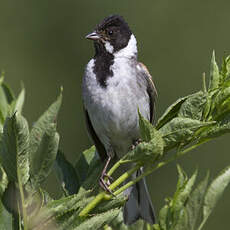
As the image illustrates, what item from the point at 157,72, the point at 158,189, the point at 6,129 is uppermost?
the point at 6,129

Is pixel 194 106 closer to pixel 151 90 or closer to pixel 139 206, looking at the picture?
pixel 139 206

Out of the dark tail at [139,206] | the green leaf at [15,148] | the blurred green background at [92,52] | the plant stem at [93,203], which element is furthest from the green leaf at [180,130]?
the blurred green background at [92,52]

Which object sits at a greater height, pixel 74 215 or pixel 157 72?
pixel 74 215

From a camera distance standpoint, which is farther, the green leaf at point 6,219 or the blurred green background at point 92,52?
the blurred green background at point 92,52

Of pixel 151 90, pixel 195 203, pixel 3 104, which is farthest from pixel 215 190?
pixel 151 90

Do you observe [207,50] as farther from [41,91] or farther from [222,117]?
[222,117]

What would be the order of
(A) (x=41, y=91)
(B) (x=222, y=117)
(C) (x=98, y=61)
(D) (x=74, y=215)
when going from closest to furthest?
(D) (x=74, y=215) → (B) (x=222, y=117) → (C) (x=98, y=61) → (A) (x=41, y=91)

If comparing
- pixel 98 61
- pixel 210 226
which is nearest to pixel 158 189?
pixel 210 226

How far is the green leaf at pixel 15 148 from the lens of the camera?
132cm

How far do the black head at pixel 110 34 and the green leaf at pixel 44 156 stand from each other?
6.25 feet

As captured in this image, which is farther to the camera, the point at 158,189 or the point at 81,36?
the point at 81,36

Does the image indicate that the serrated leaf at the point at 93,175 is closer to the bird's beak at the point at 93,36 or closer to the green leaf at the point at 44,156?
the green leaf at the point at 44,156

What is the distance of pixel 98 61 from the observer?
309 cm

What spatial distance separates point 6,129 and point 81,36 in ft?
16.9
